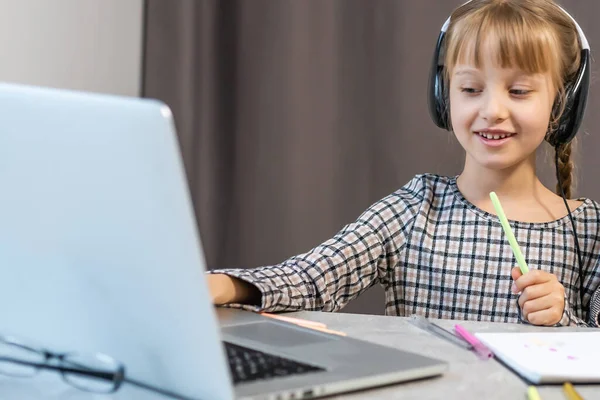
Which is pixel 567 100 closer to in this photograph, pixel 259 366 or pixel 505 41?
pixel 505 41

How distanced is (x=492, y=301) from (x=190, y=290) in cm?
83

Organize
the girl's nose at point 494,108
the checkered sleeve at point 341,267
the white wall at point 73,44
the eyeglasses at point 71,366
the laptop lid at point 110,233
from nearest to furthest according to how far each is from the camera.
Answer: the laptop lid at point 110,233 → the eyeglasses at point 71,366 → the checkered sleeve at point 341,267 → the girl's nose at point 494,108 → the white wall at point 73,44

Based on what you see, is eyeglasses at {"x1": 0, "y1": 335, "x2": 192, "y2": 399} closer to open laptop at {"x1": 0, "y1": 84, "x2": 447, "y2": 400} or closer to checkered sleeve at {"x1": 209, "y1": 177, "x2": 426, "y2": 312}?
open laptop at {"x1": 0, "y1": 84, "x2": 447, "y2": 400}

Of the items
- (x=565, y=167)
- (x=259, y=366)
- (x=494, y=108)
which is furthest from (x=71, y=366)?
(x=565, y=167)

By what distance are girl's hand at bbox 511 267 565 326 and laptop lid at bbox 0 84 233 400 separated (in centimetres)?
55

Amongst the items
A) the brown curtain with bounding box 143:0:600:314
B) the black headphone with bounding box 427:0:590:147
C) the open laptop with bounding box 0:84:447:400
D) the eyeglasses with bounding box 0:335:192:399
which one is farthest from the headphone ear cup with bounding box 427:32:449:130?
the eyeglasses with bounding box 0:335:192:399

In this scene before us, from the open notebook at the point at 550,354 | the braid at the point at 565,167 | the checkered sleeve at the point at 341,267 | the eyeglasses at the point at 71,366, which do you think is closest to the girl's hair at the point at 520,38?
Result: the braid at the point at 565,167

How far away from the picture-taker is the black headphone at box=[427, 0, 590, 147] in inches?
43.8

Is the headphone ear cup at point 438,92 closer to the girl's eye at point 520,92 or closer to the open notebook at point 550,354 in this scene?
the girl's eye at point 520,92

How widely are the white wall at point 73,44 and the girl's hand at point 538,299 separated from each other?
3.49 ft

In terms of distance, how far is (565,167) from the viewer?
1271mm

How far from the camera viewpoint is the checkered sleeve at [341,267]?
0.89m

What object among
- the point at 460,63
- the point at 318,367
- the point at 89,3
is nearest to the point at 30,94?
the point at 318,367

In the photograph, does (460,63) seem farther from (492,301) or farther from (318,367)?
(318,367)
